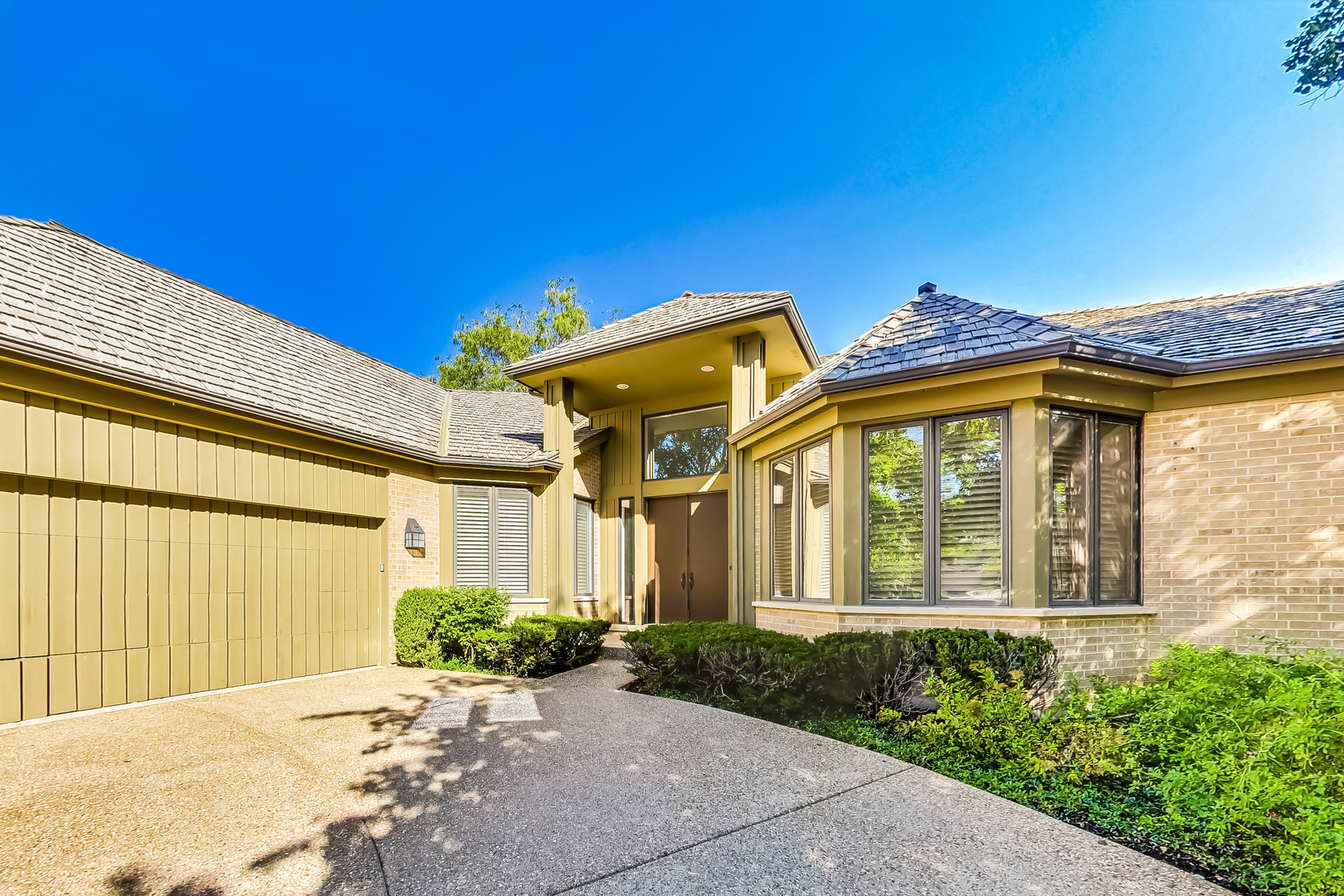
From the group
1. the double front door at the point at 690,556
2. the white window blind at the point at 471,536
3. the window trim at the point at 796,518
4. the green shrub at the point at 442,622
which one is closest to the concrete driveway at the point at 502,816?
the window trim at the point at 796,518

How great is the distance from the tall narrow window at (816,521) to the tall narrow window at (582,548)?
4.88 m

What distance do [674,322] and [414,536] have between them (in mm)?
5188

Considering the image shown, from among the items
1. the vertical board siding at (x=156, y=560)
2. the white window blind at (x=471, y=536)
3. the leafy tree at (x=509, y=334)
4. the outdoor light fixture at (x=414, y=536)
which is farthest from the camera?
the leafy tree at (x=509, y=334)

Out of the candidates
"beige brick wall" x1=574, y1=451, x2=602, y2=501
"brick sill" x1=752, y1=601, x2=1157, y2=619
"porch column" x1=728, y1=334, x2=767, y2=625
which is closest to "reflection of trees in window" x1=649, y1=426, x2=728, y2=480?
"beige brick wall" x1=574, y1=451, x2=602, y2=501

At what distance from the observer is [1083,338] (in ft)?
19.5

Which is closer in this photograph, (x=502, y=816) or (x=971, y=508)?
(x=502, y=816)

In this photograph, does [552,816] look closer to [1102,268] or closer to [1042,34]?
[1042,34]

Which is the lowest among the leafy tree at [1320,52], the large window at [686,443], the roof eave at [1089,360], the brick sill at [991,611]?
the brick sill at [991,611]

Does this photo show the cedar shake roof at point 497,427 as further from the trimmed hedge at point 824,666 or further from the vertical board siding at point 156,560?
the trimmed hedge at point 824,666

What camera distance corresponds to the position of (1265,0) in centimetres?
880

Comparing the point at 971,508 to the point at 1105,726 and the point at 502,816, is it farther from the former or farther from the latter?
the point at 502,816

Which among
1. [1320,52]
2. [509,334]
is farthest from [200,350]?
[509,334]

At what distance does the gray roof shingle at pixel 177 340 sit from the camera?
580 cm

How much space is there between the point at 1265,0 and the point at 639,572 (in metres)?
13.6
